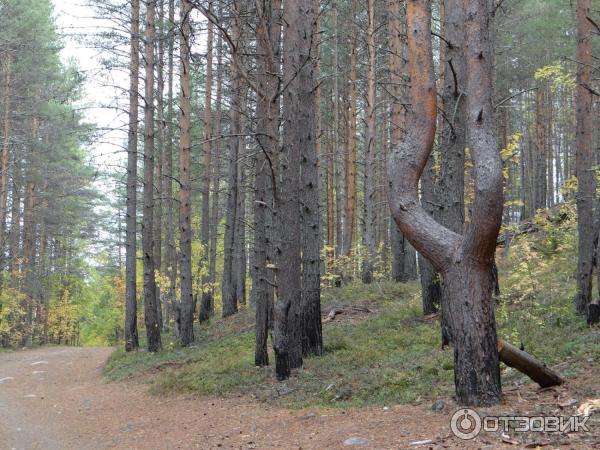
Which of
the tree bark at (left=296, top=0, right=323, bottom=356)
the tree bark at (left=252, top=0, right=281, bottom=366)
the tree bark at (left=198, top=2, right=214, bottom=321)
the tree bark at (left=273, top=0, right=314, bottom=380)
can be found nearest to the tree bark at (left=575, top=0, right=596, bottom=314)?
the tree bark at (left=296, top=0, right=323, bottom=356)

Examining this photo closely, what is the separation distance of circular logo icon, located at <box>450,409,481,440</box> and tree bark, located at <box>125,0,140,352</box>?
13165 mm

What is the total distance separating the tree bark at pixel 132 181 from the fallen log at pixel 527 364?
42.7 feet

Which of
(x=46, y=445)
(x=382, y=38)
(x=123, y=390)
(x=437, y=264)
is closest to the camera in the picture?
(x=437, y=264)

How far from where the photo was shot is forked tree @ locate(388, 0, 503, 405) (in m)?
5.40

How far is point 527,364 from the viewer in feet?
19.3

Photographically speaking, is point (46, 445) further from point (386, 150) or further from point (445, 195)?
point (386, 150)

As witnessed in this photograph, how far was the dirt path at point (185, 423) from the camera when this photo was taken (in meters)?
5.71

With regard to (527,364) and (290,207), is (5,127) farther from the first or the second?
(527,364)

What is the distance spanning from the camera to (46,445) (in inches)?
306

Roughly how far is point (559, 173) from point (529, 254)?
32.0 m

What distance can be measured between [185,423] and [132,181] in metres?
10.9

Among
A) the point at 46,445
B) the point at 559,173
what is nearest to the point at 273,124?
the point at 46,445

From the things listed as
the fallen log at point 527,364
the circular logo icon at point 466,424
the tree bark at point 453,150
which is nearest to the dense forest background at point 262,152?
the tree bark at point 453,150

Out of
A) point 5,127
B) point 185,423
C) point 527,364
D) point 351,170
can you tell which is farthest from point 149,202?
point 527,364
